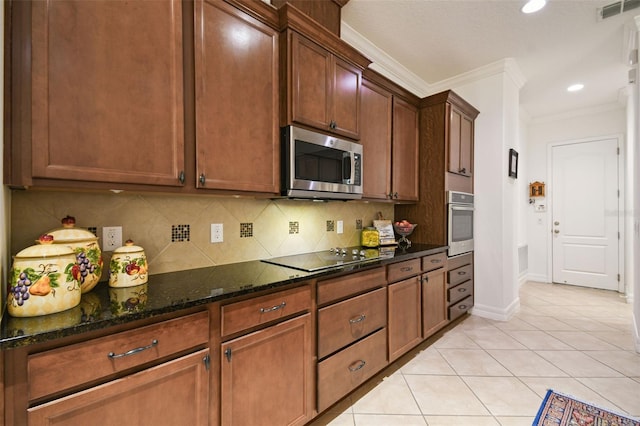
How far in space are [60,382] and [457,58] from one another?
3.89 m

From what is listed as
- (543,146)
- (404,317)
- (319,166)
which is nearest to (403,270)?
(404,317)

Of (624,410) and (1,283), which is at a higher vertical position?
(1,283)

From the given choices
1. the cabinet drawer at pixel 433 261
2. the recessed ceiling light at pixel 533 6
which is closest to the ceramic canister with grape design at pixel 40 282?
the cabinet drawer at pixel 433 261

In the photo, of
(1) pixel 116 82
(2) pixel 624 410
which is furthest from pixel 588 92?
(1) pixel 116 82

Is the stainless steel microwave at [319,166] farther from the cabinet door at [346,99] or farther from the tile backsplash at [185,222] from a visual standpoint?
the tile backsplash at [185,222]

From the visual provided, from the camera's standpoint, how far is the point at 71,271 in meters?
1.00

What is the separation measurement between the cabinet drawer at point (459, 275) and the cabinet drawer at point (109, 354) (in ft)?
8.26

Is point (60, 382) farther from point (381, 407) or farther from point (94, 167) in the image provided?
point (381, 407)

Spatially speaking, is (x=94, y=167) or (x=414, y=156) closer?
(x=94, y=167)

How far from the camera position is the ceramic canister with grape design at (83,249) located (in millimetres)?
1154

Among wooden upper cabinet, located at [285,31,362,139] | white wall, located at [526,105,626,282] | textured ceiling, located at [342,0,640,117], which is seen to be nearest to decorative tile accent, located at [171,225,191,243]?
wooden upper cabinet, located at [285,31,362,139]

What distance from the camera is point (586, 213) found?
4676mm

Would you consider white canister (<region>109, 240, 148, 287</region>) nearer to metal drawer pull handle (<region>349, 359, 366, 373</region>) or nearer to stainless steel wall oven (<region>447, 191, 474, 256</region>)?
metal drawer pull handle (<region>349, 359, 366, 373</region>)

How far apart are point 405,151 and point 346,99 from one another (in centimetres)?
108
